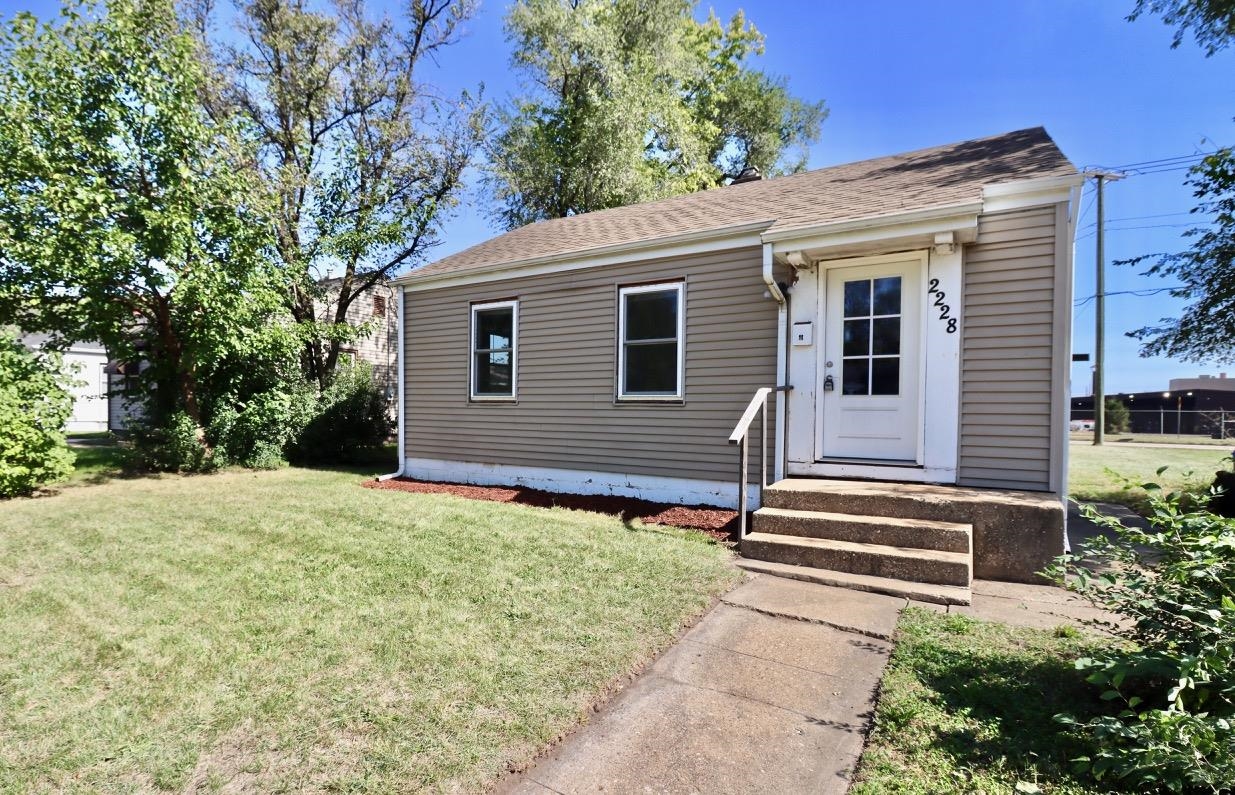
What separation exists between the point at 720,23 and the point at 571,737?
83.9ft

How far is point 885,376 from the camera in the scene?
5.48 meters

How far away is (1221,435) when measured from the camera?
20.4m

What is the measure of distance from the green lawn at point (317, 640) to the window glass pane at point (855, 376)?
217 cm

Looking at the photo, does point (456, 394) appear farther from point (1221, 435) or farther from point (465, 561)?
point (1221, 435)

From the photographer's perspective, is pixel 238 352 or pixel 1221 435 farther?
pixel 1221 435

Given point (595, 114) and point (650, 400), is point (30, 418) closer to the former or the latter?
point (650, 400)

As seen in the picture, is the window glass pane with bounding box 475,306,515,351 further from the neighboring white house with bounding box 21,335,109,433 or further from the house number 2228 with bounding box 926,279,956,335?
the neighboring white house with bounding box 21,335,109,433

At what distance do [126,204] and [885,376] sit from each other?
1041 cm

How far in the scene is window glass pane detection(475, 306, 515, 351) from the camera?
27.2 feet

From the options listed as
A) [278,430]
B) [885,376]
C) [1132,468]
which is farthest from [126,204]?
[1132,468]

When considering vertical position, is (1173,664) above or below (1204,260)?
below

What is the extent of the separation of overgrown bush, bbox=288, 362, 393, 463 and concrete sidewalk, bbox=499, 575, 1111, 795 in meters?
9.93

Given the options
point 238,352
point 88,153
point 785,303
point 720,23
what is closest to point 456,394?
point 238,352

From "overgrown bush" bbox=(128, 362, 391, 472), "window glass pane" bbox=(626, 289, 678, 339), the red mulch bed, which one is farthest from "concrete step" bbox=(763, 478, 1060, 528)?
"overgrown bush" bbox=(128, 362, 391, 472)
